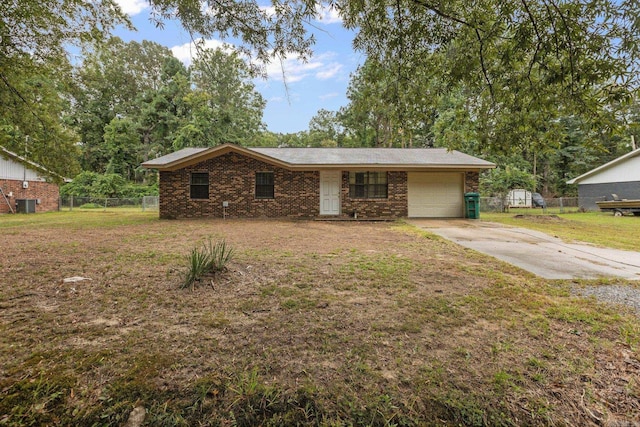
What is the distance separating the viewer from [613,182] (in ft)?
58.5

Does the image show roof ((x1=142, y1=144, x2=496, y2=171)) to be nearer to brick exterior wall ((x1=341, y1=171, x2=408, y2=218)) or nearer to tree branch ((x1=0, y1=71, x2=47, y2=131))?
brick exterior wall ((x1=341, y1=171, x2=408, y2=218))

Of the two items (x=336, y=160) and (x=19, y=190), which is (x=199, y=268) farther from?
(x=19, y=190)

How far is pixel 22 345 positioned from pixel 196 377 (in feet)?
4.61

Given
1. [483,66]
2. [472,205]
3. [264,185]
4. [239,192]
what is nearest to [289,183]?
[264,185]

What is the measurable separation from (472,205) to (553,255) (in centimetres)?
758

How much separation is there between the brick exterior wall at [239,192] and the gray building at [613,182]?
1659cm

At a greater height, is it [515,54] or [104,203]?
[515,54]

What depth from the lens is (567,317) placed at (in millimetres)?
2730

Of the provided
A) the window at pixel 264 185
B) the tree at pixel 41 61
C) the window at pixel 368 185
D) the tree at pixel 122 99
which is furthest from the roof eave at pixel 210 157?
the tree at pixel 122 99

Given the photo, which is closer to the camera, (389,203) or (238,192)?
(238,192)

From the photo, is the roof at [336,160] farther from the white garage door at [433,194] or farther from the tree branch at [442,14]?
the tree branch at [442,14]

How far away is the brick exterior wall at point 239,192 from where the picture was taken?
12.3 m

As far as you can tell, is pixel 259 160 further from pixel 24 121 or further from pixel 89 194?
pixel 89 194

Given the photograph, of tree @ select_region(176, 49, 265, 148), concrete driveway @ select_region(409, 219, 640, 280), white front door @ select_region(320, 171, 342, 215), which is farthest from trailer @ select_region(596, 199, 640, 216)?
tree @ select_region(176, 49, 265, 148)
